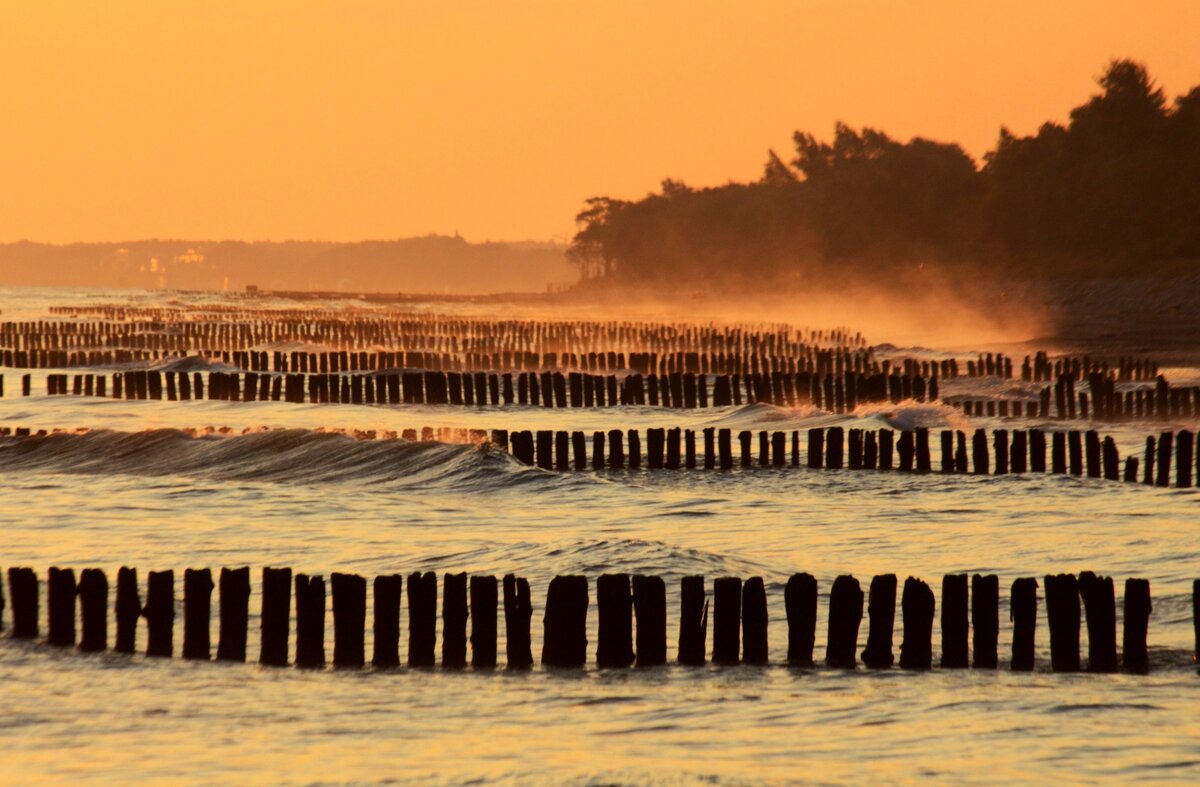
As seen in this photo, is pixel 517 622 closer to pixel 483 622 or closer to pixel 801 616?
pixel 483 622

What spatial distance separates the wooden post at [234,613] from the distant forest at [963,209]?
59.5m

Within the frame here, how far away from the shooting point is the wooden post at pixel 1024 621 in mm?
8570

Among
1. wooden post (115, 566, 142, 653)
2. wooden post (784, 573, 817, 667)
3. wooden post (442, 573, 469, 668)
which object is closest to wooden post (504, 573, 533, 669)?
wooden post (442, 573, 469, 668)

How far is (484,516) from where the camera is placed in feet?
50.6

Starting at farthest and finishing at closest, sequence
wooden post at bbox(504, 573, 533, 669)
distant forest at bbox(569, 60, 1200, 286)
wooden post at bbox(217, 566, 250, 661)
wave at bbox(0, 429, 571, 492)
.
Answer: distant forest at bbox(569, 60, 1200, 286) → wave at bbox(0, 429, 571, 492) → wooden post at bbox(217, 566, 250, 661) → wooden post at bbox(504, 573, 533, 669)

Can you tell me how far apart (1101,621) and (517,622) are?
329 centimetres

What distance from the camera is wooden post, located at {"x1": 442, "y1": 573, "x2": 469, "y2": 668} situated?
875 centimetres

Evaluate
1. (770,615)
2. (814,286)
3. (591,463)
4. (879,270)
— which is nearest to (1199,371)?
(591,463)

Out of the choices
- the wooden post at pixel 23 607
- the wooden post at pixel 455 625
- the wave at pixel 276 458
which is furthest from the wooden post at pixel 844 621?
the wave at pixel 276 458

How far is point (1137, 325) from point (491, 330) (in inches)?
1041

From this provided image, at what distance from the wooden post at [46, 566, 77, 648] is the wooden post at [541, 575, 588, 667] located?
2.92m

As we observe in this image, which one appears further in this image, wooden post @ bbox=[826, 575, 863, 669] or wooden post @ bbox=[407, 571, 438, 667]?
wooden post @ bbox=[407, 571, 438, 667]

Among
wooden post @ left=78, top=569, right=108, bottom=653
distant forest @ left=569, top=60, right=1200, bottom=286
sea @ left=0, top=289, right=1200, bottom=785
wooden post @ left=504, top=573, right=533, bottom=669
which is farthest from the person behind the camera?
distant forest @ left=569, top=60, right=1200, bottom=286

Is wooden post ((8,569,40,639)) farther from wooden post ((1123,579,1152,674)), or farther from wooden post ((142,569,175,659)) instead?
wooden post ((1123,579,1152,674))
